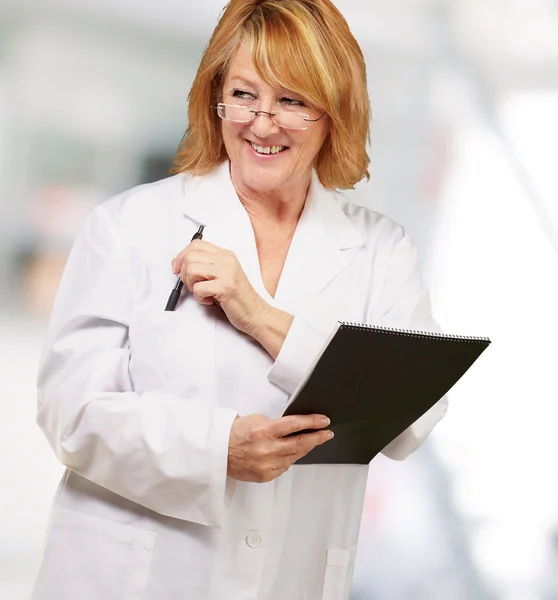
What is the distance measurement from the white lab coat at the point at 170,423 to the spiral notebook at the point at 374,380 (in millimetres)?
39

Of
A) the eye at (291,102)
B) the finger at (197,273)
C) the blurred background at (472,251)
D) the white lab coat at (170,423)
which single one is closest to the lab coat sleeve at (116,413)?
the white lab coat at (170,423)

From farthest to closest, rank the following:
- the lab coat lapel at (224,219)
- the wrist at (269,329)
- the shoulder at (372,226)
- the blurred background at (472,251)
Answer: the blurred background at (472,251), the shoulder at (372,226), the lab coat lapel at (224,219), the wrist at (269,329)

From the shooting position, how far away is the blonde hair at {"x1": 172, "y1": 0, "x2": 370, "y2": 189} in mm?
1438

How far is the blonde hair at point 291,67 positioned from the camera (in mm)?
1438

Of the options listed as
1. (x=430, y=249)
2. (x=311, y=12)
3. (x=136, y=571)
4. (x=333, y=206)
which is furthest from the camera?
(x=430, y=249)

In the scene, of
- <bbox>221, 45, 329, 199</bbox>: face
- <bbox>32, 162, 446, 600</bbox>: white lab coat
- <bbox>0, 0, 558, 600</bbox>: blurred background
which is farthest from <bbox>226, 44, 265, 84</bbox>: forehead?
<bbox>0, 0, 558, 600</bbox>: blurred background

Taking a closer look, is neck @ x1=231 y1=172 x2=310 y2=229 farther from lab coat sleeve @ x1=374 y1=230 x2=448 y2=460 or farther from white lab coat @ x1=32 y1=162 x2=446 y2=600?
lab coat sleeve @ x1=374 y1=230 x2=448 y2=460

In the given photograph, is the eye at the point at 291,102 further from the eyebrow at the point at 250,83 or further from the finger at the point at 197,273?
the finger at the point at 197,273

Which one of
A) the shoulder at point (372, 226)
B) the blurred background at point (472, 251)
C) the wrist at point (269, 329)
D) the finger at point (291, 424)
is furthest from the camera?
the blurred background at point (472, 251)

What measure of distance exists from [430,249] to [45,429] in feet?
4.73

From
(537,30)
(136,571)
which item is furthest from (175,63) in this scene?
(136,571)

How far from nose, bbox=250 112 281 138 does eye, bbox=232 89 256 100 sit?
0.14ft

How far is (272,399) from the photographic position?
1421 millimetres

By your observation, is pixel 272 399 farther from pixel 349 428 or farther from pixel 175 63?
pixel 175 63
